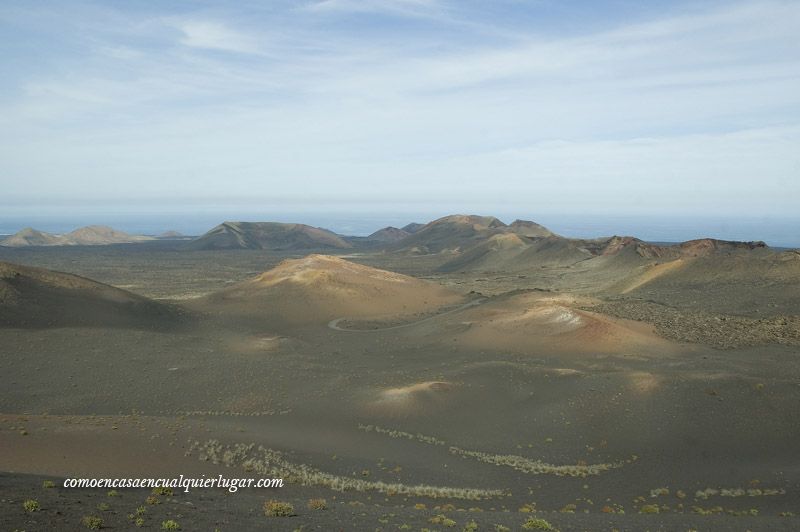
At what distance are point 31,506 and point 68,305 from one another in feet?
117

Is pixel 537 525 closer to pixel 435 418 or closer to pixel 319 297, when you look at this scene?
pixel 435 418

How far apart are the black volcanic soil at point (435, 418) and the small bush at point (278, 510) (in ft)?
0.80

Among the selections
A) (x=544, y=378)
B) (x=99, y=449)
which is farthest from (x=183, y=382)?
(x=544, y=378)

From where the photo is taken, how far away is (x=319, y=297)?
6122 cm

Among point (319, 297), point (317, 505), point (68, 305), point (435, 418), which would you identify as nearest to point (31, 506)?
point (317, 505)

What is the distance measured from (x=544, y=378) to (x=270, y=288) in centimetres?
4017

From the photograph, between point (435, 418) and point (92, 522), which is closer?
point (92, 522)

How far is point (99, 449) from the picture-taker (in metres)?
20.5

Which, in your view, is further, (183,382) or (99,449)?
(183,382)

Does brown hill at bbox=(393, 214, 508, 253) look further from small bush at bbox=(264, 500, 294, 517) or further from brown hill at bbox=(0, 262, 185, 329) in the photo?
small bush at bbox=(264, 500, 294, 517)

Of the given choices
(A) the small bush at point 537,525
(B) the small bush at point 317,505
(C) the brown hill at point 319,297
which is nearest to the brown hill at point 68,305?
(C) the brown hill at point 319,297

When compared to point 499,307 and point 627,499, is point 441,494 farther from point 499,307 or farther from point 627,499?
point 499,307

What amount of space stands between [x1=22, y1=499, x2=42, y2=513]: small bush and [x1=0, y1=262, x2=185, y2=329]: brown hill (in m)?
31.2

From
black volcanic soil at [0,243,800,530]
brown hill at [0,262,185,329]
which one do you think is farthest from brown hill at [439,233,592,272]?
brown hill at [0,262,185,329]
